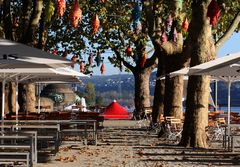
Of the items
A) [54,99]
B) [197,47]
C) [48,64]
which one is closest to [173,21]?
[197,47]

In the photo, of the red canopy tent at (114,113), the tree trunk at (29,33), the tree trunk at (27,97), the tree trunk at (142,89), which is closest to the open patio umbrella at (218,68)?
the tree trunk at (29,33)

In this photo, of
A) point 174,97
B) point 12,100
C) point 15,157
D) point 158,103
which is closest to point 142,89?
point 158,103

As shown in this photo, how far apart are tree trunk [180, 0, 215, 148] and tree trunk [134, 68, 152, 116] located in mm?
22512

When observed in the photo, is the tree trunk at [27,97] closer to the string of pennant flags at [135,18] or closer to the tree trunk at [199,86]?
the string of pennant flags at [135,18]

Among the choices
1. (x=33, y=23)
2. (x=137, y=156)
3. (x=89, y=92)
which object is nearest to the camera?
(x=137, y=156)

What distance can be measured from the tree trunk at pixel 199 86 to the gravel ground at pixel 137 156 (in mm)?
552

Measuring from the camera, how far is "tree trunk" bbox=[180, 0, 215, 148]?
18328mm

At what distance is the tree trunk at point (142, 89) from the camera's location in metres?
41.4

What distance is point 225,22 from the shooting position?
30.4 metres

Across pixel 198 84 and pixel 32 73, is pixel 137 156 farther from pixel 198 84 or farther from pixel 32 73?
pixel 32 73

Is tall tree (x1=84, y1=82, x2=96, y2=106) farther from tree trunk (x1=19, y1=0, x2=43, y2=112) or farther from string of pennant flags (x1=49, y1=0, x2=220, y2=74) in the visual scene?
tree trunk (x1=19, y1=0, x2=43, y2=112)

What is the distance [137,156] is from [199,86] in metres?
3.52

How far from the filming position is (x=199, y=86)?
1859 cm

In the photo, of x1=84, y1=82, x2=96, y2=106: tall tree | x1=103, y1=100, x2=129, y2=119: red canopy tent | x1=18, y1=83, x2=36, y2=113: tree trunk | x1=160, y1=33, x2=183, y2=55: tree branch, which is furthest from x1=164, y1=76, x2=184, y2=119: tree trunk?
x1=84, y1=82, x2=96, y2=106: tall tree
